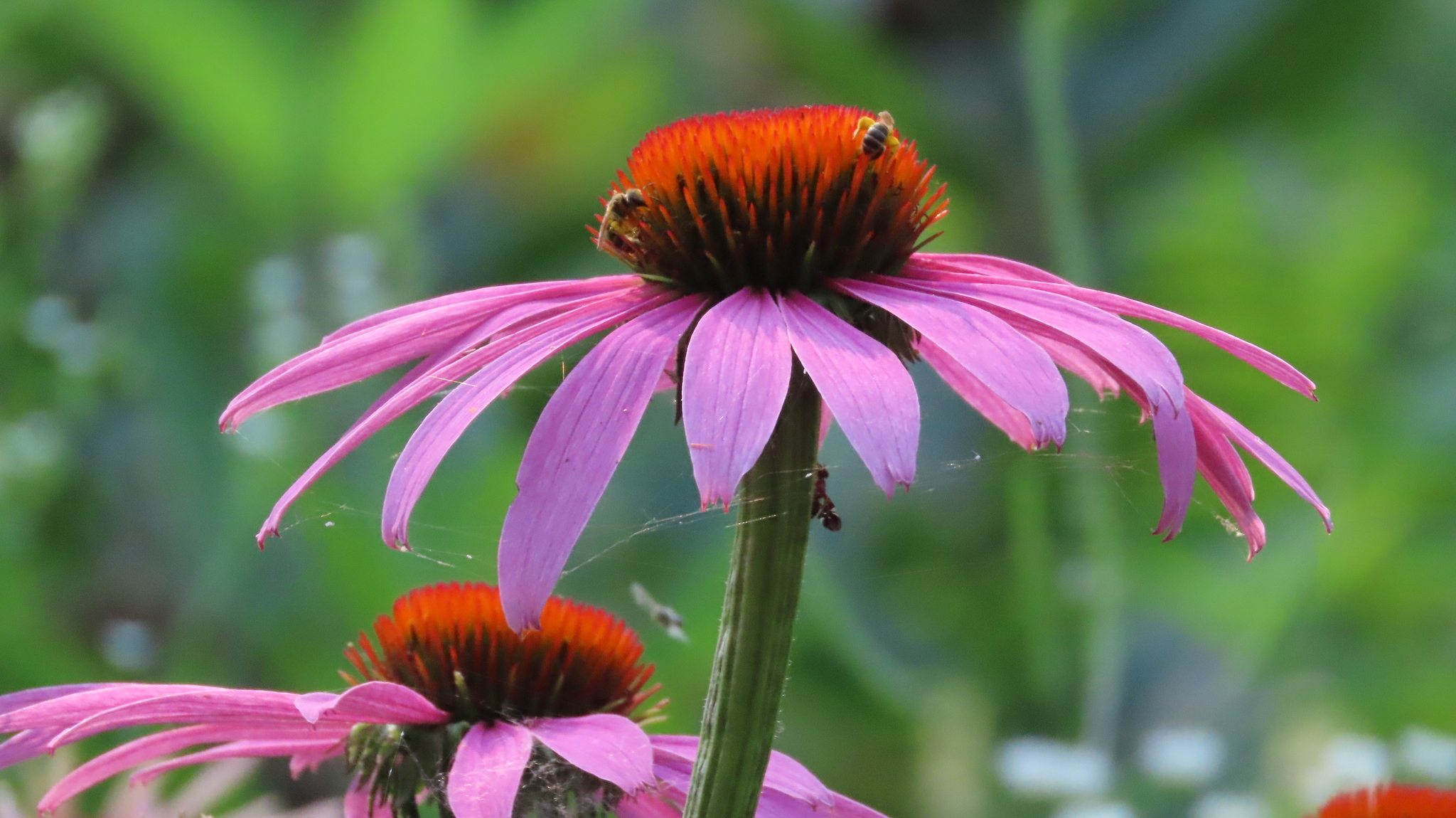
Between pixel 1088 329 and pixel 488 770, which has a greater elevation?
pixel 1088 329

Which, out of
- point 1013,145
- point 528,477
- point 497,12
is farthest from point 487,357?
point 497,12

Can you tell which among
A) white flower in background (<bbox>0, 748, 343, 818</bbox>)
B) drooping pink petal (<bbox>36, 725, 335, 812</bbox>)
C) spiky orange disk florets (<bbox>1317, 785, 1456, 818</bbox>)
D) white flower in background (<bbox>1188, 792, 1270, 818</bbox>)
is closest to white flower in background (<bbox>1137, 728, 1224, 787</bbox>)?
white flower in background (<bbox>1188, 792, 1270, 818</bbox>)

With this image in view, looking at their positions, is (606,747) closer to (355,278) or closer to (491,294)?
(491,294)

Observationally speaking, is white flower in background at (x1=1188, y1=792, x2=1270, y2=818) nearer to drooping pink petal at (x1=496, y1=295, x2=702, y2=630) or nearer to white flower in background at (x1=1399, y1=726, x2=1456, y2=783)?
white flower in background at (x1=1399, y1=726, x2=1456, y2=783)

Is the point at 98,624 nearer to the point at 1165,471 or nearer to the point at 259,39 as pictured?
the point at 259,39

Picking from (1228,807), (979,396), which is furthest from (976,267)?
(1228,807)

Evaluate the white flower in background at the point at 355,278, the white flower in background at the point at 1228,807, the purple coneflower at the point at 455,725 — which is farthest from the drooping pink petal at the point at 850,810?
the white flower in background at the point at 355,278
